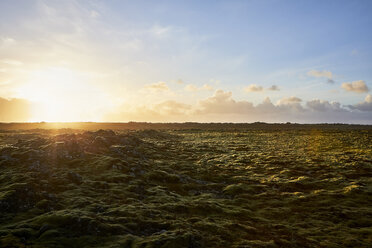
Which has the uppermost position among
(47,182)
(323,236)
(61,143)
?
(61,143)

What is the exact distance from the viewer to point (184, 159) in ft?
129

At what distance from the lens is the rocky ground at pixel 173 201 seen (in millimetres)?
13602

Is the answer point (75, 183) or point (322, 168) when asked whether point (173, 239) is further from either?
point (322, 168)

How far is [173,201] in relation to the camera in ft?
65.3

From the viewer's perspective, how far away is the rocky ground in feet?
44.6

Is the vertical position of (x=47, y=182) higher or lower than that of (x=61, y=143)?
lower

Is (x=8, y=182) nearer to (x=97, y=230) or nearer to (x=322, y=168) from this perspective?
(x=97, y=230)

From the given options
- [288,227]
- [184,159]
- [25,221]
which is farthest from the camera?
[184,159]

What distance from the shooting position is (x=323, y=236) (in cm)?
1468

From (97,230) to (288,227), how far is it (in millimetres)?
11483

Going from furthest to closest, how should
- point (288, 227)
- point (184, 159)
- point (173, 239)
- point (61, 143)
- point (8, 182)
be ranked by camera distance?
point (184, 159) → point (61, 143) → point (8, 182) → point (288, 227) → point (173, 239)

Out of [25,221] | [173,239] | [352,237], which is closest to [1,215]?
[25,221]

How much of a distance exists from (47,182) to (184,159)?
70.7 feet

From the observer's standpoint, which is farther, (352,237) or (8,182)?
(8,182)
